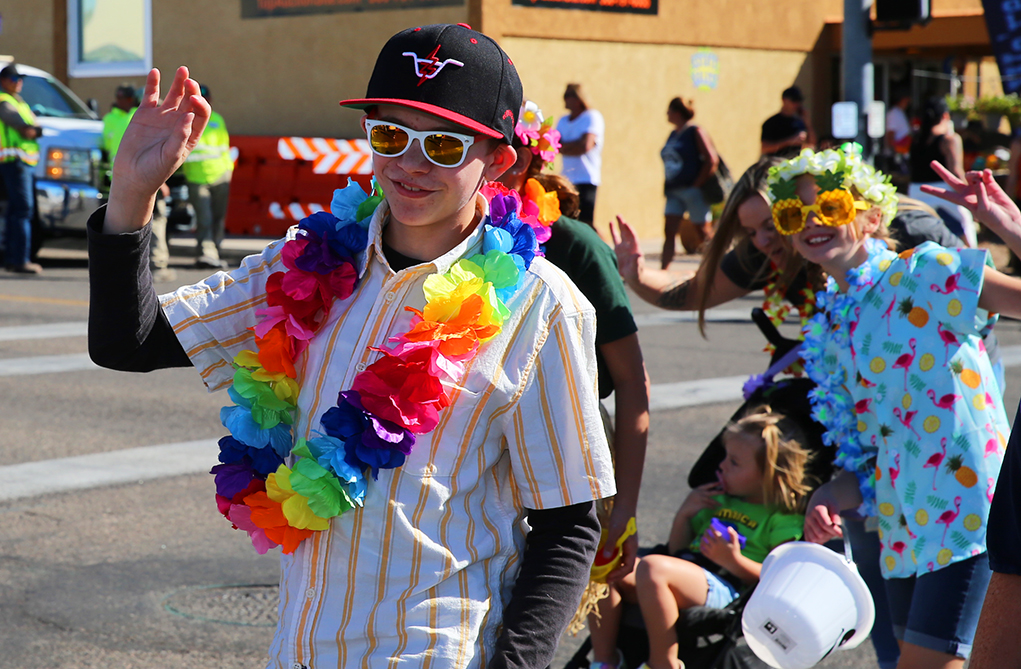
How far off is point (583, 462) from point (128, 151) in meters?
0.97

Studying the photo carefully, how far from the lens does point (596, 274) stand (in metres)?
3.38

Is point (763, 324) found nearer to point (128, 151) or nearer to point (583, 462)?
point (583, 462)

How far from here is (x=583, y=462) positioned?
2287 millimetres

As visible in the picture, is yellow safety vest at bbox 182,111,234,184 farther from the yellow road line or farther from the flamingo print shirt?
the flamingo print shirt

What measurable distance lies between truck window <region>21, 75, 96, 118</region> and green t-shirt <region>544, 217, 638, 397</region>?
45.1ft

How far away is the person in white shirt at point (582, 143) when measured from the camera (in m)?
15.3

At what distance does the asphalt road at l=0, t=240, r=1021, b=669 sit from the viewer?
4.50m

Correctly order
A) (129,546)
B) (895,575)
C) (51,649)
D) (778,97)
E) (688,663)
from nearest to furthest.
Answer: (895,575) → (688,663) → (51,649) → (129,546) → (778,97)

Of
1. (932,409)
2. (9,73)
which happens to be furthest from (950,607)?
(9,73)

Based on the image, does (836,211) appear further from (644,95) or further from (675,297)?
(644,95)

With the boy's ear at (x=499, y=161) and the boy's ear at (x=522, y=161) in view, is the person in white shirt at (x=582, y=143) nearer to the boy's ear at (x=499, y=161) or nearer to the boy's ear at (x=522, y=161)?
the boy's ear at (x=522, y=161)

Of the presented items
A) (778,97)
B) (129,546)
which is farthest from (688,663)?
(778,97)

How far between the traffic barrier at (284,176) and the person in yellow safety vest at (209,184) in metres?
1.90

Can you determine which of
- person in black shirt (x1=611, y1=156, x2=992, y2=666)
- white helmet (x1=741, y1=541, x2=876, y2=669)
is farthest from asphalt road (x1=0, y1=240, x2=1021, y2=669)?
white helmet (x1=741, y1=541, x2=876, y2=669)
